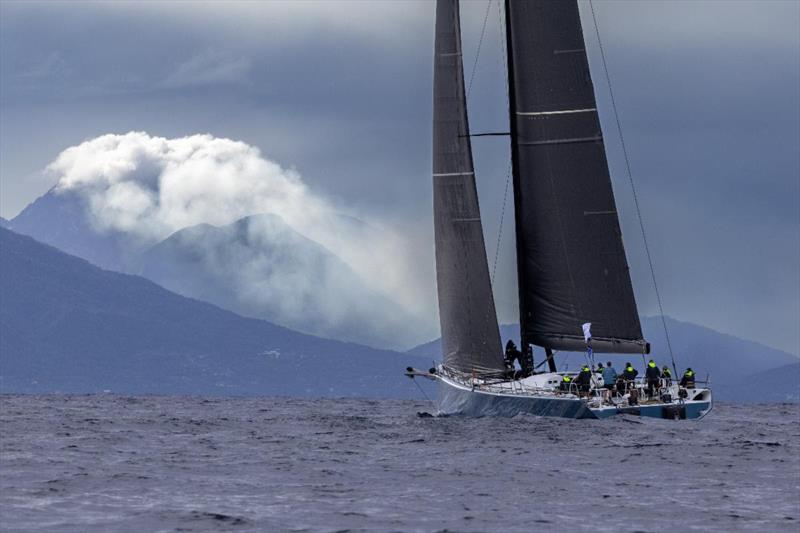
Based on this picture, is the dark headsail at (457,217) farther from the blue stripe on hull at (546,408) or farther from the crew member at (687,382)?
the crew member at (687,382)

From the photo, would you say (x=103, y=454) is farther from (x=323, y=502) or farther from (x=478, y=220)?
(x=478, y=220)

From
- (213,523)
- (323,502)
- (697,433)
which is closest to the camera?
(213,523)

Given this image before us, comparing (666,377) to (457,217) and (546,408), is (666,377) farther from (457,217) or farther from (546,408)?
(457,217)

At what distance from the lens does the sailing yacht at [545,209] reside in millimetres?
58656

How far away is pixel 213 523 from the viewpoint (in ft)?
91.6

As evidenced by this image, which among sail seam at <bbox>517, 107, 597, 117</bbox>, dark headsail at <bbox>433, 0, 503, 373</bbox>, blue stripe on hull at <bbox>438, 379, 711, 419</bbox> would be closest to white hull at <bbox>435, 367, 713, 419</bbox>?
blue stripe on hull at <bbox>438, 379, 711, 419</bbox>

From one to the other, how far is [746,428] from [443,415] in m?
15.8

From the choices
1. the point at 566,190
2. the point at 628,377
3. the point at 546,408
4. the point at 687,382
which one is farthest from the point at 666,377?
the point at 566,190

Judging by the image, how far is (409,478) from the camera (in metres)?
36.4

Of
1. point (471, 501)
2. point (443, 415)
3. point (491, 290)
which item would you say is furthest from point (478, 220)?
point (471, 501)

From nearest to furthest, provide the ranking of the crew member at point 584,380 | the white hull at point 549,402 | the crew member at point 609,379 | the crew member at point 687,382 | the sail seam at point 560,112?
the white hull at point 549,402 < the crew member at point 584,380 < the crew member at point 609,379 < the crew member at point 687,382 < the sail seam at point 560,112

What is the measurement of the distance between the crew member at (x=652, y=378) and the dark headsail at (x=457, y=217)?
21.0 feet

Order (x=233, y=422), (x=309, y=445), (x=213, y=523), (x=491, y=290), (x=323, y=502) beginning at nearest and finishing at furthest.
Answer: (x=213, y=523) → (x=323, y=502) → (x=309, y=445) → (x=491, y=290) → (x=233, y=422)

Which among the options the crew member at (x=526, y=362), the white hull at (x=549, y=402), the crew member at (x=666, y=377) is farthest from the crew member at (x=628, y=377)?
the crew member at (x=526, y=362)
